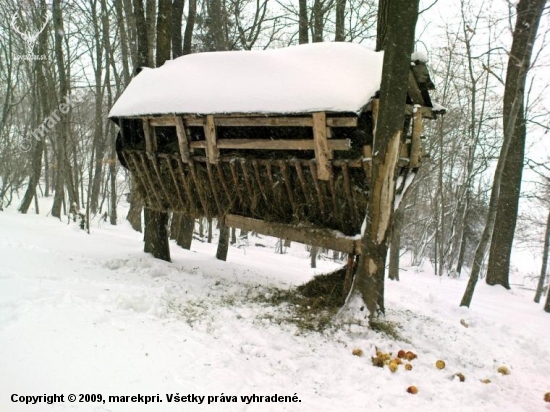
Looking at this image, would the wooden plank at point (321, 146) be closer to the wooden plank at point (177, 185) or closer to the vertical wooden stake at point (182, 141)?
the vertical wooden stake at point (182, 141)

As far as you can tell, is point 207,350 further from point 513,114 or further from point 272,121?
point 513,114

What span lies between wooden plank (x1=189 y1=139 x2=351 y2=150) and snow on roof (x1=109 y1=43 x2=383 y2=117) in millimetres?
540

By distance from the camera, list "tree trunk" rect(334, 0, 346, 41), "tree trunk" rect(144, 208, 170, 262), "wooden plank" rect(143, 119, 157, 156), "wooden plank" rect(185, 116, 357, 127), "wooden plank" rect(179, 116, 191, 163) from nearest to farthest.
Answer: "wooden plank" rect(185, 116, 357, 127)
"wooden plank" rect(179, 116, 191, 163)
"wooden plank" rect(143, 119, 157, 156)
"tree trunk" rect(144, 208, 170, 262)
"tree trunk" rect(334, 0, 346, 41)

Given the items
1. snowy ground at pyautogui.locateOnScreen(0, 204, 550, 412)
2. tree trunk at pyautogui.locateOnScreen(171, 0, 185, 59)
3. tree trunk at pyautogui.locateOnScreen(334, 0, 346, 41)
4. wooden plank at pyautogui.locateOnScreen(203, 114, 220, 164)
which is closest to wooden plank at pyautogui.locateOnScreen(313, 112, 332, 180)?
wooden plank at pyautogui.locateOnScreen(203, 114, 220, 164)

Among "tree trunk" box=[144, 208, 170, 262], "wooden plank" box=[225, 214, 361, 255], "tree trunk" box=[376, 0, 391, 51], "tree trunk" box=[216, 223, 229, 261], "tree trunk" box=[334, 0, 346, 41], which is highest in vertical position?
"tree trunk" box=[334, 0, 346, 41]

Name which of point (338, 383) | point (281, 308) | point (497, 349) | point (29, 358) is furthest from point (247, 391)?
point (497, 349)

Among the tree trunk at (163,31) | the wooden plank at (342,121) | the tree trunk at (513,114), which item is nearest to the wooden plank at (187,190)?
the tree trunk at (163,31)

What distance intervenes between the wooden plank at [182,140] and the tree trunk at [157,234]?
1804 millimetres

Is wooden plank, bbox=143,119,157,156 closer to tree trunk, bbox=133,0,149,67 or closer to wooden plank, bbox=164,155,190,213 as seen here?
wooden plank, bbox=164,155,190,213

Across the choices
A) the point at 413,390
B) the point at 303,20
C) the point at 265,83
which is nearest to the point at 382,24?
the point at 265,83

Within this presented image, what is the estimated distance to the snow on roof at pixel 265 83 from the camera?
16.5 ft

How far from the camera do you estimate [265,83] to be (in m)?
5.58

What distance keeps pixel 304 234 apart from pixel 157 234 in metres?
3.49

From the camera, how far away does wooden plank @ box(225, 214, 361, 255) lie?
5.46 meters
